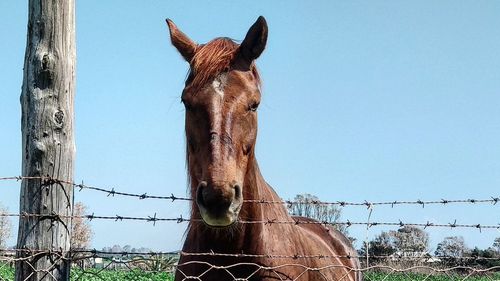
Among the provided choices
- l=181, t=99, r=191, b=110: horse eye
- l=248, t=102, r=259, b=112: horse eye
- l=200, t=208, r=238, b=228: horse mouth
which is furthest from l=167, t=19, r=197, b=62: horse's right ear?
l=200, t=208, r=238, b=228: horse mouth

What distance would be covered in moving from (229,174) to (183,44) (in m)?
1.58

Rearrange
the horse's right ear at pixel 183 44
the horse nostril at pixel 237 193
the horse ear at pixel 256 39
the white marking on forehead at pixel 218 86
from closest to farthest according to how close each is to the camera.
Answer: the horse nostril at pixel 237 193 < the white marking on forehead at pixel 218 86 < the horse ear at pixel 256 39 < the horse's right ear at pixel 183 44

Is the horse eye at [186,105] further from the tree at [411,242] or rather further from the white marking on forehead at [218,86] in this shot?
the tree at [411,242]

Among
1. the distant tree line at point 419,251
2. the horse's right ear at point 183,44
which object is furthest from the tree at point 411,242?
the horse's right ear at point 183,44

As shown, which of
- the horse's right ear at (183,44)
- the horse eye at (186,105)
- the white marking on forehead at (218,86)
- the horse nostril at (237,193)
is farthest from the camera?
the horse's right ear at (183,44)

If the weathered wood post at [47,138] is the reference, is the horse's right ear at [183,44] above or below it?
above

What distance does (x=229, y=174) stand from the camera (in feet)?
12.5

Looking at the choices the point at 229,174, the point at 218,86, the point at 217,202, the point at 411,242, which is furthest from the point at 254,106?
the point at 411,242

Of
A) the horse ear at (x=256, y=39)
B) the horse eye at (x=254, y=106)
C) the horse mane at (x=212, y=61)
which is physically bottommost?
the horse eye at (x=254, y=106)

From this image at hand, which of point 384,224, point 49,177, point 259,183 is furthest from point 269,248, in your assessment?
point 49,177

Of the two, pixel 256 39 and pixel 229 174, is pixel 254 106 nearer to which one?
pixel 256 39

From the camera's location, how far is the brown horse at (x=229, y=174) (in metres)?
3.82

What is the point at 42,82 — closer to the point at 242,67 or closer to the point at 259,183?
the point at 242,67

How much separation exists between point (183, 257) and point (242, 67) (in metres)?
1.59
